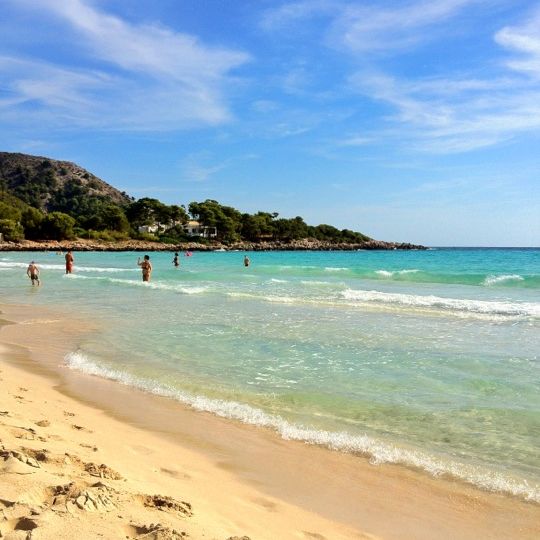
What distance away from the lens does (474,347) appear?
38.5 feet

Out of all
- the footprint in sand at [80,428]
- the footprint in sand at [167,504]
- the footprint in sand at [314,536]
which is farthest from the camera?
the footprint in sand at [80,428]

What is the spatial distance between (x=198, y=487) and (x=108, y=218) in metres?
124

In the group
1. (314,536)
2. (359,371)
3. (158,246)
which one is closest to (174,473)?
(314,536)

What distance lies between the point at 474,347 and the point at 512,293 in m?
18.0

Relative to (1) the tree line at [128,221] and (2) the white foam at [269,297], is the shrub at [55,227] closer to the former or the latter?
(1) the tree line at [128,221]

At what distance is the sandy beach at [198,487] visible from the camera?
3369 millimetres

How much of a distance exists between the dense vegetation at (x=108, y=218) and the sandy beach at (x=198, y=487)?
101551 mm

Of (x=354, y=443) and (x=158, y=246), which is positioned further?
(x=158, y=246)

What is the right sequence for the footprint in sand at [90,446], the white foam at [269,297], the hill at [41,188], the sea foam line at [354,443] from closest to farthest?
1. the sea foam line at [354,443]
2. the footprint in sand at [90,446]
3. the white foam at [269,297]
4. the hill at [41,188]

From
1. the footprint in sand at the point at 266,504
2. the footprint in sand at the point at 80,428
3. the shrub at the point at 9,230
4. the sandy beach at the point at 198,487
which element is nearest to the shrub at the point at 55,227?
the shrub at the point at 9,230

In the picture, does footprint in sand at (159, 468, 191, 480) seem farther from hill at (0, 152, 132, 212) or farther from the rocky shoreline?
hill at (0, 152, 132, 212)

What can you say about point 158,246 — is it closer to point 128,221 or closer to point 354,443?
point 128,221

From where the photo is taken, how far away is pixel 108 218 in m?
122

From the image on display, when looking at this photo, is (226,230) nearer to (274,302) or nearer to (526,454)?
(274,302)
